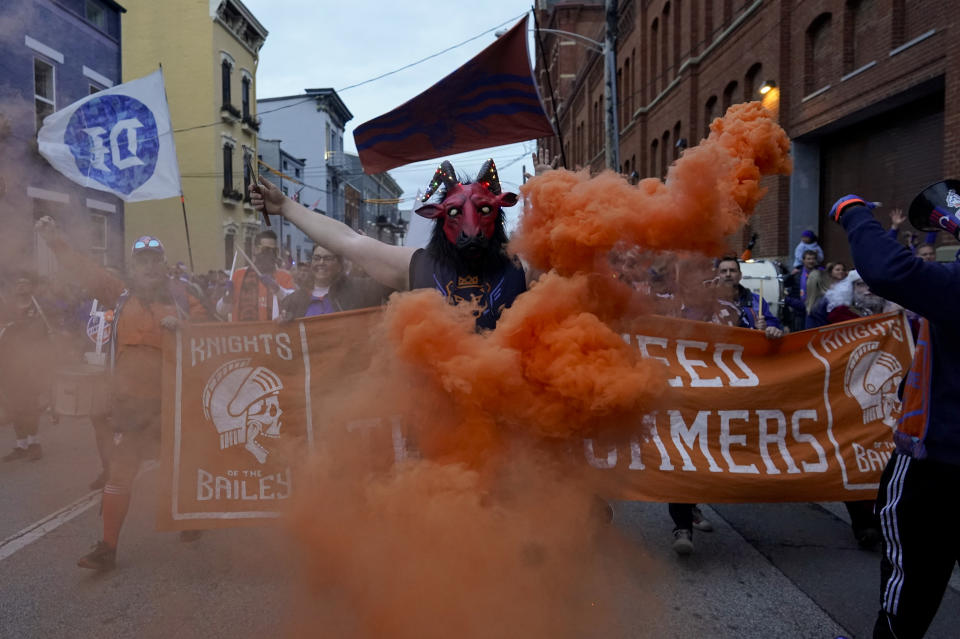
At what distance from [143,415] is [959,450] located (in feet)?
13.7

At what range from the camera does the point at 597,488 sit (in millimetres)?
2574

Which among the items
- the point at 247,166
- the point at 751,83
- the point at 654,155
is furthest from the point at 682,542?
the point at 654,155

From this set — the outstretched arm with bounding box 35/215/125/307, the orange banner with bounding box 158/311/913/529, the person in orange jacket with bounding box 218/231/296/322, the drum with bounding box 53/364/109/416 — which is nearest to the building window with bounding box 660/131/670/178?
the person in orange jacket with bounding box 218/231/296/322

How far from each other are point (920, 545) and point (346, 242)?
252 centimetres

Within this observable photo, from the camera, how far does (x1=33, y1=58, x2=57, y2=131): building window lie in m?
5.61

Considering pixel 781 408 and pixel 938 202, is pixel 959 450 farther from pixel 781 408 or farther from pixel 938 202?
pixel 781 408

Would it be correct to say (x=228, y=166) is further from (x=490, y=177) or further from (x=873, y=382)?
(x=490, y=177)

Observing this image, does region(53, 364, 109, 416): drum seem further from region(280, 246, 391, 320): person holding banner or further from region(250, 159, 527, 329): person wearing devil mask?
region(250, 159, 527, 329): person wearing devil mask

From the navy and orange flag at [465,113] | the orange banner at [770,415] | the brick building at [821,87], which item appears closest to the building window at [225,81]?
the brick building at [821,87]

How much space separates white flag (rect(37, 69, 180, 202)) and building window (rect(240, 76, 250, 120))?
87.0ft

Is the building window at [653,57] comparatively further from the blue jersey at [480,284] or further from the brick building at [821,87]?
the blue jersey at [480,284]

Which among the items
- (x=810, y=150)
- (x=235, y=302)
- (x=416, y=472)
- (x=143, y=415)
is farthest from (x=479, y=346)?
(x=810, y=150)

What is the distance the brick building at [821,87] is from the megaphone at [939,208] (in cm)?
452

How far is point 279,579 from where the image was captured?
4098mm
